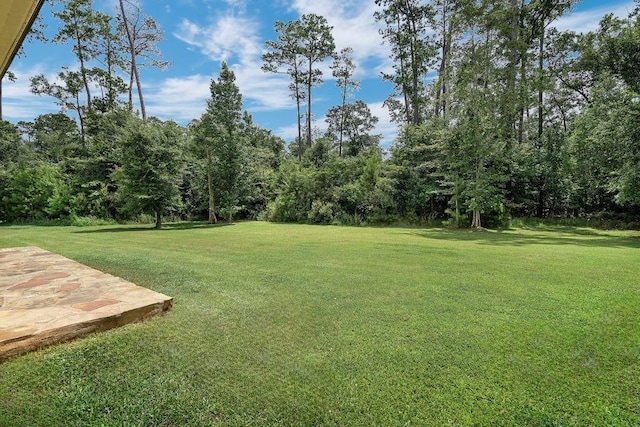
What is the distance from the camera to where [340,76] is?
73.6ft

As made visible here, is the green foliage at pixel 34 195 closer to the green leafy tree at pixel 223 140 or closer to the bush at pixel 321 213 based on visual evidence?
the green leafy tree at pixel 223 140

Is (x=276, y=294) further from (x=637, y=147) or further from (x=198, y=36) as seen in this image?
Answer: (x=198, y=36)

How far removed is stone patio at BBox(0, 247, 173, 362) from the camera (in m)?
2.09

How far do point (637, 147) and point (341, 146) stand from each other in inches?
726

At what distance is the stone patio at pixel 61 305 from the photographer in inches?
82.2

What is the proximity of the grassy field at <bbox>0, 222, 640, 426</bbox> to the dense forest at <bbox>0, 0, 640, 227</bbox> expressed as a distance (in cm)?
927

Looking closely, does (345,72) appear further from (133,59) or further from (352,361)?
(352,361)

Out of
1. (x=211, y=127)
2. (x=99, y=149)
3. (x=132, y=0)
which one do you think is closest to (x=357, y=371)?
(x=211, y=127)

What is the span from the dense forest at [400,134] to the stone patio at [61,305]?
882 cm

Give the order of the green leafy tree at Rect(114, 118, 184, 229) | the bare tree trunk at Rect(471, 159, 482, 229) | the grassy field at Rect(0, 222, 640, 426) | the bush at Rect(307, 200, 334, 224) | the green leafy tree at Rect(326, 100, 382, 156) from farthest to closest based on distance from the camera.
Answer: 1. the green leafy tree at Rect(326, 100, 382, 156)
2. the bush at Rect(307, 200, 334, 224)
3. the green leafy tree at Rect(114, 118, 184, 229)
4. the bare tree trunk at Rect(471, 159, 482, 229)
5. the grassy field at Rect(0, 222, 640, 426)

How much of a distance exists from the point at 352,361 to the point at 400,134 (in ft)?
47.6

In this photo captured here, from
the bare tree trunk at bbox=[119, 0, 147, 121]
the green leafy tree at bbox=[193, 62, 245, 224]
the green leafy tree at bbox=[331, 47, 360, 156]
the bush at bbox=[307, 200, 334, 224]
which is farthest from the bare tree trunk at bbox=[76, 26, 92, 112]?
the green leafy tree at bbox=[331, 47, 360, 156]

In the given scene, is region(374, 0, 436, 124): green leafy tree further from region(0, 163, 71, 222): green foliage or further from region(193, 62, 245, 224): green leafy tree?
region(0, 163, 71, 222): green foliage

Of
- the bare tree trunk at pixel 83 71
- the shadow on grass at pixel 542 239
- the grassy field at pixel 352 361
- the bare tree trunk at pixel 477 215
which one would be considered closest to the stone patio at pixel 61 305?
the grassy field at pixel 352 361
